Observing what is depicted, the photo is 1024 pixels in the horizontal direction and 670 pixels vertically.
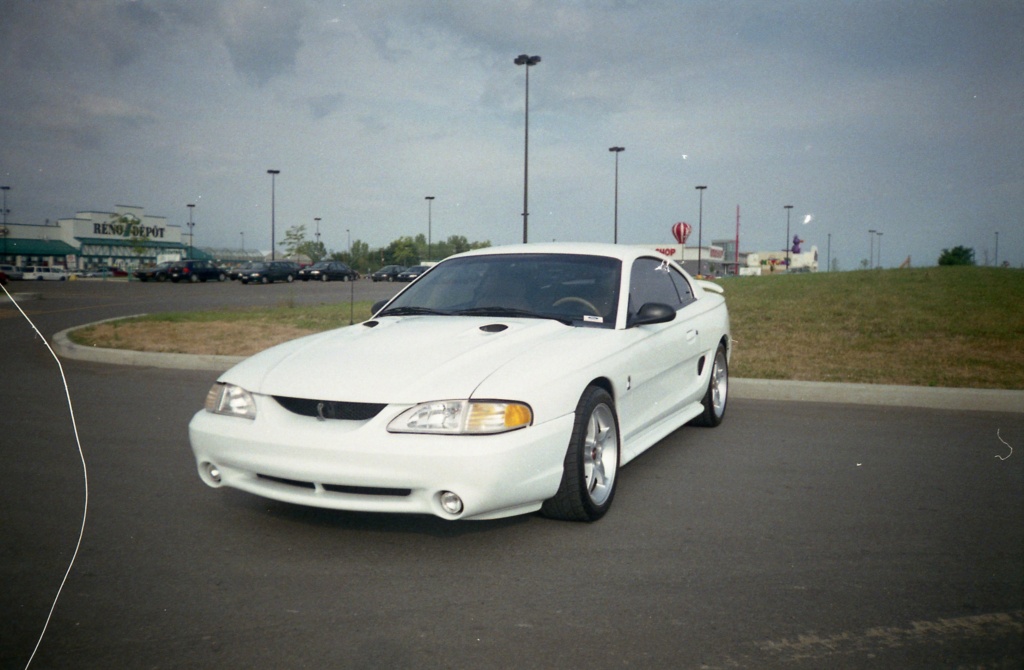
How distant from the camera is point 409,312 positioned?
5.30 metres

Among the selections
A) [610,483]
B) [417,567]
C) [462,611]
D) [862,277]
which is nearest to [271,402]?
[417,567]

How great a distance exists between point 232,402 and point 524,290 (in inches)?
77.6

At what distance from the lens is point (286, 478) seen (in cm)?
370

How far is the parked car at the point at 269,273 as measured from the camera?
48156 mm

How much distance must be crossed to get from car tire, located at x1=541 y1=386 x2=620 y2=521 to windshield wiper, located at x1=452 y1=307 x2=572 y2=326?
2.27 ft

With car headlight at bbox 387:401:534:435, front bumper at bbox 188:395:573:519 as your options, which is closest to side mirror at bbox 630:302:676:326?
front bumper at bbox 188:395:573:519

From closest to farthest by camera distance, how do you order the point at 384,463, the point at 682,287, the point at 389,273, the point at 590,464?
the point at 384,463, the point at 590,464, the point at 682,287, the point at 389,273

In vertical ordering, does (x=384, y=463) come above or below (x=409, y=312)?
below

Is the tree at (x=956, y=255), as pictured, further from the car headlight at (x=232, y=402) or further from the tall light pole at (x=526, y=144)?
the car headlight at (x=232, y=402)

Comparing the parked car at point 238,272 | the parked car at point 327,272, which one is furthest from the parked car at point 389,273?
the parked car at point 238,272

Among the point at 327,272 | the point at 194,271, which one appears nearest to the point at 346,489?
the point at 194,271

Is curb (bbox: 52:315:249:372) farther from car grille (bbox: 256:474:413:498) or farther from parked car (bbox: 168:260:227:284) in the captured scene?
parked car (bbox: 168:260:227:284)

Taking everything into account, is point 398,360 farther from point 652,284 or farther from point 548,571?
point 652,284

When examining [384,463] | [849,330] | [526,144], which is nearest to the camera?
[384,463]
